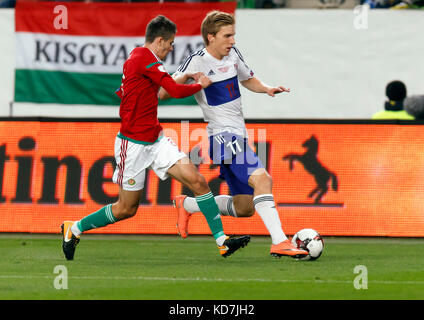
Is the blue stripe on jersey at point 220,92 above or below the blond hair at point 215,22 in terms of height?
below

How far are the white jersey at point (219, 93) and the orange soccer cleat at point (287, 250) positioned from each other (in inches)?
46.5

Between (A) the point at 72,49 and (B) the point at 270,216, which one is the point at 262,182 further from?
(A) the point at 72,49

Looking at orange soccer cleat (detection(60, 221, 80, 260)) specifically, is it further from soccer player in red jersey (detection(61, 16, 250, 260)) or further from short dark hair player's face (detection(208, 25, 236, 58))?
short dark hair player's face (detection(208, 25, 236, 58))

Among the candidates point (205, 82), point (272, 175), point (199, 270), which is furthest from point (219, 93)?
point (272, 175)

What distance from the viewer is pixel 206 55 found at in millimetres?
Answer: 9898

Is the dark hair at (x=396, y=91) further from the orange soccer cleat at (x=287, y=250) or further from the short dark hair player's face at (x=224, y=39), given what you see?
the orange soccer cleat at (x=287, y=250)

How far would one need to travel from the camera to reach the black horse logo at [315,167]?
12508 millimetres

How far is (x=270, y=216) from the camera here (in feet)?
31.1

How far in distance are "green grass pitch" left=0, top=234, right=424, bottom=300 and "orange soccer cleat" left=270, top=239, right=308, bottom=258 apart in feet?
0.39

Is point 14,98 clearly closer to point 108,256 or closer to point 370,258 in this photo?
point 108,256

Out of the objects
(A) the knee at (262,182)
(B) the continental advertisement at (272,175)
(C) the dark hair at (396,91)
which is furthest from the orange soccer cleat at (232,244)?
(C) the dark hair at (396,91)

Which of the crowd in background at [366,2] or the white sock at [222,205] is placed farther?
the crowd in background at [366,2]

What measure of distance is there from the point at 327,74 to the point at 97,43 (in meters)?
4.06

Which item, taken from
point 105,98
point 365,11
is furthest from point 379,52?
point 105,98
